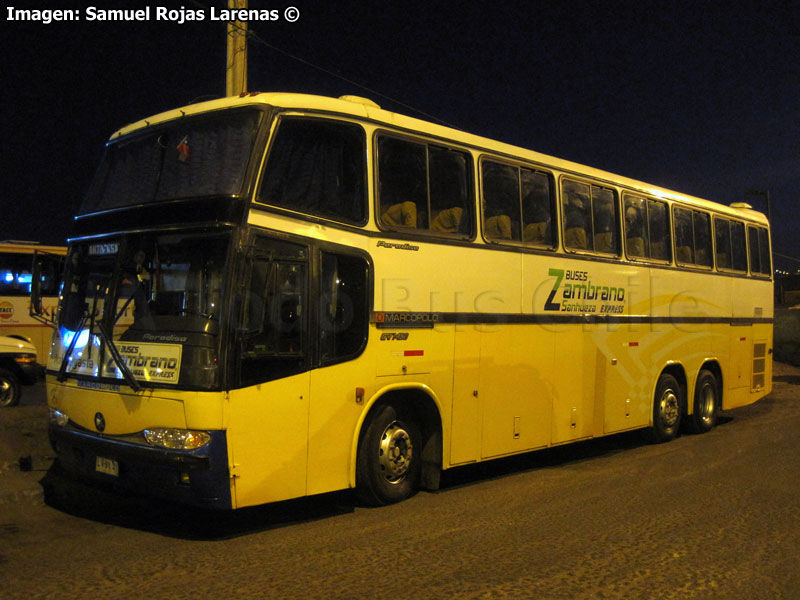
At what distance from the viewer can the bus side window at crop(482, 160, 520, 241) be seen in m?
8.80

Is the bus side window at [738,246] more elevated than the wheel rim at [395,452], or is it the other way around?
→ the bus side window at [738,246]

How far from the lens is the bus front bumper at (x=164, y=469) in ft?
19.8

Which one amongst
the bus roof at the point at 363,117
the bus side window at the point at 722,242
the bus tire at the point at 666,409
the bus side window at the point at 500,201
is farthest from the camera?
the bus side window at the point at 722,242

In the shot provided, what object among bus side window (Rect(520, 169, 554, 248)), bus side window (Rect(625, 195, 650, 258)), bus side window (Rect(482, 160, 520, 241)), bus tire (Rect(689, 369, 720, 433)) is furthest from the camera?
bus tire (Rect(689, 369, 720, 433))

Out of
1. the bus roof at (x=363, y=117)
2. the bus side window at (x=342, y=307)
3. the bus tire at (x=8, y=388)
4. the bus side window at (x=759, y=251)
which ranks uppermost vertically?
the bus roof at (x=363, y=117)

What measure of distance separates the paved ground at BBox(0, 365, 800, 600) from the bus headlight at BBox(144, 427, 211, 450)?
0.82 metres

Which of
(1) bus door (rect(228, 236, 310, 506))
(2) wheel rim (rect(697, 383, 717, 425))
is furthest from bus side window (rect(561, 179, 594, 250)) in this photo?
(2) wheel rim (rect(697, 383, 717, 425))

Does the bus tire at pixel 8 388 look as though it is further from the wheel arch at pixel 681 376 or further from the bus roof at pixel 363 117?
the wheel arch at pixel 681 376

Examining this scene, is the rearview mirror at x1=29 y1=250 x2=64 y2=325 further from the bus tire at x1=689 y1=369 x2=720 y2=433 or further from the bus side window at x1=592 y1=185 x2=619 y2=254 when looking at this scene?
the bus tire at x1=689 y1=369 x2=720 y2=433

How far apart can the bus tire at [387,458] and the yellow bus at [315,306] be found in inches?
0.9

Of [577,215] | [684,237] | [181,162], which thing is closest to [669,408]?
[684,237]

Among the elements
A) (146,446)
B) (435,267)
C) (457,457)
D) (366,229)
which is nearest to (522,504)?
(457,457)

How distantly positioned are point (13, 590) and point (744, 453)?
9.66 m

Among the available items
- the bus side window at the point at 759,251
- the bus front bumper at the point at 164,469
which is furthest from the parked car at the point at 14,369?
the bus side window at the point at 759,251
